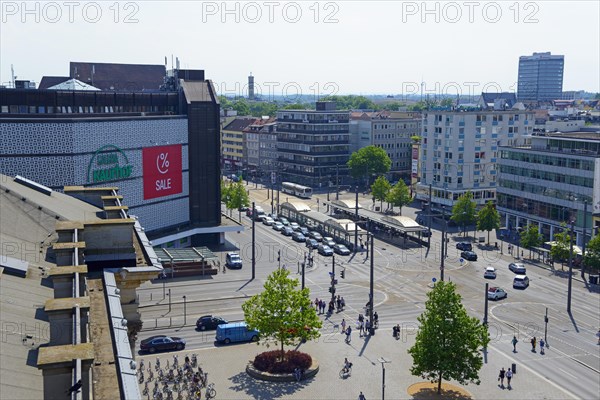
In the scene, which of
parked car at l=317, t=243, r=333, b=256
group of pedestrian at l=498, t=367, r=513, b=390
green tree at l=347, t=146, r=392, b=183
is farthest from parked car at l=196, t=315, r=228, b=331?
green tree at l=347, t=146, r=392, b=183

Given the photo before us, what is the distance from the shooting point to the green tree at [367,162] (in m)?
119

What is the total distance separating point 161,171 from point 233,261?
41.8ft

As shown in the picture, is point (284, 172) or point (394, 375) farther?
point (284, 172)

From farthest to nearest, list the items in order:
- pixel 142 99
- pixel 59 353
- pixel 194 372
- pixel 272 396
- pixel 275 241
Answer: pixel 275 241 < pixel 142 99 < pixel 194 372 < pixel 272 396 < pixel 59 353

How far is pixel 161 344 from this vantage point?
139ft

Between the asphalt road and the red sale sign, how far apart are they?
941cm

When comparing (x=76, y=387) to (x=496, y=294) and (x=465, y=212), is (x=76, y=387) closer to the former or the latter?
(x=496, y=294)

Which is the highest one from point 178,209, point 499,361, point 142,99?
point 142,99

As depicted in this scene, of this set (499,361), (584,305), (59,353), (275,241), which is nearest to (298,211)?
(275,241)

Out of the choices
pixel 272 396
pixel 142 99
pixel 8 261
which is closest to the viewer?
pixel 8 261

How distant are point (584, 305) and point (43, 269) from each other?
4619cm

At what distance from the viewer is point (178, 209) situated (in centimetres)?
7244

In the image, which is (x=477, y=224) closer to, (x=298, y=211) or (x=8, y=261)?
(x=298, y=211)

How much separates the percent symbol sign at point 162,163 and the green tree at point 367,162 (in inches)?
2163
